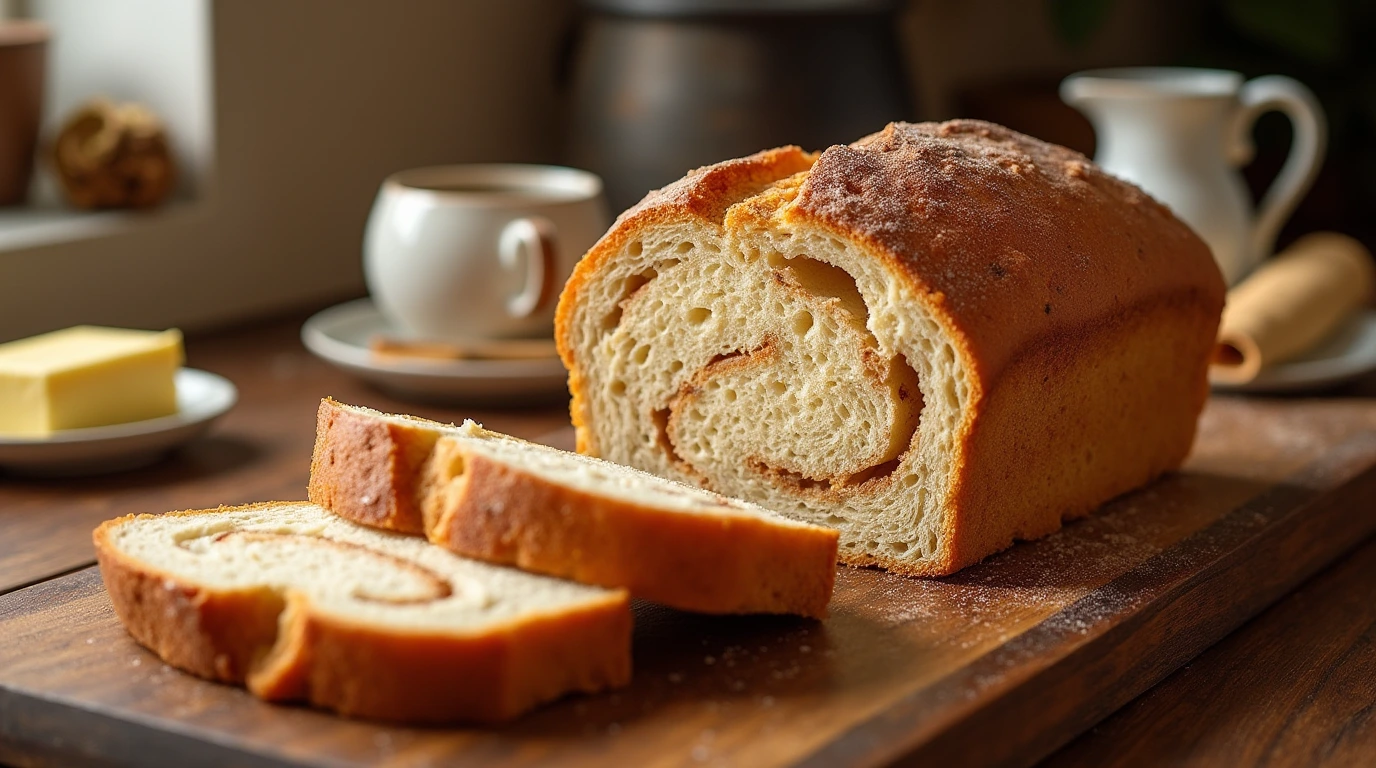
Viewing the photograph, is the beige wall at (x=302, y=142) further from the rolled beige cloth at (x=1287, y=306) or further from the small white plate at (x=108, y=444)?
the rolled beige cloth at (x=1287, y=306)

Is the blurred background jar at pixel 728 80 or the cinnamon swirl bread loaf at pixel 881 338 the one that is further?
the blurred background jar at pixel 728 80

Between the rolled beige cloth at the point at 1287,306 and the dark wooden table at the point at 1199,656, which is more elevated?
the rolled beige cloth at the point at 1287,306

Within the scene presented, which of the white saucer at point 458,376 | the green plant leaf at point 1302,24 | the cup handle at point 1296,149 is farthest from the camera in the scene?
the green plant leaf at point 1302,24

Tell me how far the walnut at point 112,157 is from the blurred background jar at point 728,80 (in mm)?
990

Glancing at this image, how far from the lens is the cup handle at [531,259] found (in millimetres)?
2873

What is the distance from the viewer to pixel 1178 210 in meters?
3.34

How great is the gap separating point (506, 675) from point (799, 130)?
2.30 m

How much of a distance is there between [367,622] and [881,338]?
74 cm

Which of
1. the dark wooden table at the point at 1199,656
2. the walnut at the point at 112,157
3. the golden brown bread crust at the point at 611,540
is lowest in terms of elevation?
the dark wooden table at the point at 1199,656

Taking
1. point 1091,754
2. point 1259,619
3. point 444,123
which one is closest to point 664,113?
point 444,123

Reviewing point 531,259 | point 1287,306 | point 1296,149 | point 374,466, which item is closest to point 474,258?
point 531,259

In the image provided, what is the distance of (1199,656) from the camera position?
78.2 inches

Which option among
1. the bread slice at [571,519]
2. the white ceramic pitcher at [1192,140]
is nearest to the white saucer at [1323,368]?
the white ceramic pitcher at [1192,140]

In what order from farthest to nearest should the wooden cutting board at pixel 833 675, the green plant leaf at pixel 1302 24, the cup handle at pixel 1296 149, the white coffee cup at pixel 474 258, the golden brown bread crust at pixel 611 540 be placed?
the green plant leaf at pixel 1302 24 < the cup handle at pixel 1296 149 < the white coffee cup at pixel 474 258 < the golden brown bread crust at pixel 611 540 < the wooden cutting board at pixel 833 675
